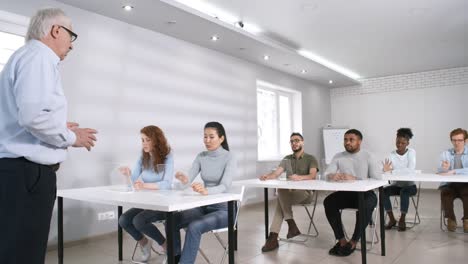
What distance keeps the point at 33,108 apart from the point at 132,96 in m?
3.37

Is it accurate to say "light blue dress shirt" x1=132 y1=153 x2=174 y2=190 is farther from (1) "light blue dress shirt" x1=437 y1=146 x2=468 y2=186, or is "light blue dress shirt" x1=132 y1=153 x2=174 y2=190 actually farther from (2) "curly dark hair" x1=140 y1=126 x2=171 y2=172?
(1) "light blue dress shirt" x1=437 y1=146 x2=468 y2=186

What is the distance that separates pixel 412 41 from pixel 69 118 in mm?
5131

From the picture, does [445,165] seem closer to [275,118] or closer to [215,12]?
[215,12]

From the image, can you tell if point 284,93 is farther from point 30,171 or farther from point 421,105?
point 30,171

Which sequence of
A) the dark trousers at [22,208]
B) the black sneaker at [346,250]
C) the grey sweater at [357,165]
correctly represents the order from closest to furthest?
the dark trousers at [22,208]
the black sneaker at [346,250]
the grey sweater at [357,165]

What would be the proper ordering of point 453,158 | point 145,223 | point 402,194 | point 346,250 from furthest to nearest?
point 402,194
point 453,158
point 346,250
point 145,223

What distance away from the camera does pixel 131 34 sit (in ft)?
15.1

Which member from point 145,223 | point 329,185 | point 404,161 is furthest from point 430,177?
point 145,223

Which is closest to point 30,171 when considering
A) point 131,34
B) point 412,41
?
point 131,34

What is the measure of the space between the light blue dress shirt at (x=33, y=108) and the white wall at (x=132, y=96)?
6.13ft

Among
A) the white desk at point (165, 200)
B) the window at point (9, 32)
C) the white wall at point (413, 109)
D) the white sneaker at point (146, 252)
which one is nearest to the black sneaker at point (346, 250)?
the white desk at point (165, 200)

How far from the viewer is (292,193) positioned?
153 inches

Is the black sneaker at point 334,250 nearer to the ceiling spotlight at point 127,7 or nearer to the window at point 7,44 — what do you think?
the ceiling spotlight at point 127,7

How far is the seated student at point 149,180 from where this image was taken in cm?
292
